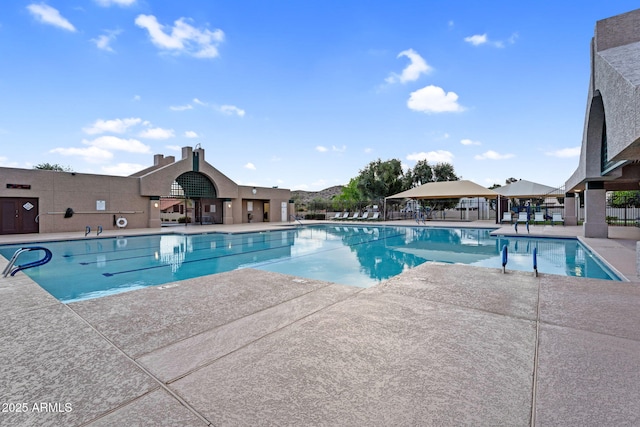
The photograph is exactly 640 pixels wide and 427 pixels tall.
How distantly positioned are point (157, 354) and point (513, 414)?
7.99ft

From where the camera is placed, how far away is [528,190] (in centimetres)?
2234

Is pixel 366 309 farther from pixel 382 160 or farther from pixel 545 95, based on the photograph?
pixel 382 160

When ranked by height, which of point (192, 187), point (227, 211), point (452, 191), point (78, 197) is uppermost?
point (192, 187)

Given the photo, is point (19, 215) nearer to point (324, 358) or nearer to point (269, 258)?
point (269, 258)

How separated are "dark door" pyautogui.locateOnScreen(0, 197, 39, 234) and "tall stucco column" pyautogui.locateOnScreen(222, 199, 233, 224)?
999 centimetres

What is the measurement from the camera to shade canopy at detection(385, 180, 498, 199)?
67.6 ft

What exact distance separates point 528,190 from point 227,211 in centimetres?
2160

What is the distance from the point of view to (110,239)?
44.4 ft

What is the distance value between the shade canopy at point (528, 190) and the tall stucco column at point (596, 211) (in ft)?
34.1

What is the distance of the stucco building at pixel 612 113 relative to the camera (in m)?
4.20

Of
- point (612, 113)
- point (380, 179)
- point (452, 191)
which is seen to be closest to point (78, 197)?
point (612, 113)

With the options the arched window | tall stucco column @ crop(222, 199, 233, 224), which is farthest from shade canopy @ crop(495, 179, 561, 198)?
the arched window

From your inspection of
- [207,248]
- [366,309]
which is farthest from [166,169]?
[366,309]

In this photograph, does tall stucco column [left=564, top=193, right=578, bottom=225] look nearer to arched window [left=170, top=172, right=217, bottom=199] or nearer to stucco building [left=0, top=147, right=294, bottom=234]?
stucco building [left=0, top=147, right=294, bottom=234]
